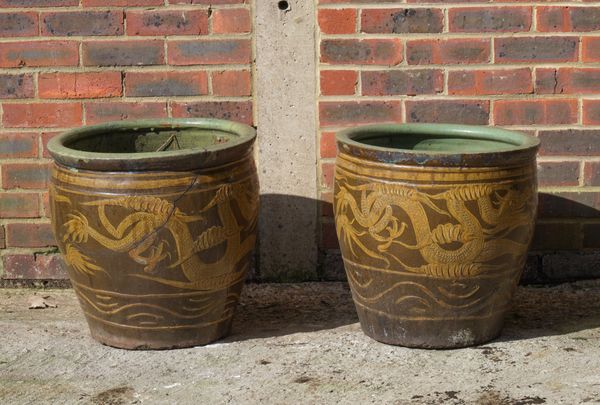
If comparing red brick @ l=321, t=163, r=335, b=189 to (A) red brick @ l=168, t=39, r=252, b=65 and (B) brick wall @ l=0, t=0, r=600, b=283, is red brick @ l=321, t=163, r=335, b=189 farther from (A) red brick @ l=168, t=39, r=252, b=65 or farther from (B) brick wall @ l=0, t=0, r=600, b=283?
(A) red brick @ l=168, t=39, r=252, b=65

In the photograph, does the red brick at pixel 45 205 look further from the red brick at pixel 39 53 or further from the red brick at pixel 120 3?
the red brick at pixel 120 3

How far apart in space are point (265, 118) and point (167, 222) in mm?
895

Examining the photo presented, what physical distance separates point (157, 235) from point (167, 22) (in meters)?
1.04

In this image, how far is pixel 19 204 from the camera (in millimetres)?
4648

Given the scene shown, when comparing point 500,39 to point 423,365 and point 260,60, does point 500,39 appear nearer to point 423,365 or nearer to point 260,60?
point 260,60

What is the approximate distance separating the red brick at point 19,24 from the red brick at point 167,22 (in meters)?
0.36

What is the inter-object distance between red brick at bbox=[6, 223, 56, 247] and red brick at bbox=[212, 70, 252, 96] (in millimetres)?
867

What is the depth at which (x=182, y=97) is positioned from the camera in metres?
4.54

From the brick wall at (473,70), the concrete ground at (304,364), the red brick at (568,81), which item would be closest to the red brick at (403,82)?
A: the brick wall at (473,70)

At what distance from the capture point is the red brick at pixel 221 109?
4.54 meters

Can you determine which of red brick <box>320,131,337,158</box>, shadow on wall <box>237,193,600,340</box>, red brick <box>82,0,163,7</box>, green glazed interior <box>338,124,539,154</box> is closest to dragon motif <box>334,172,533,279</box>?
green glazed interior <box>338,124,539,154</box>

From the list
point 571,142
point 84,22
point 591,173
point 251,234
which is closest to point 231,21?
point 84,22

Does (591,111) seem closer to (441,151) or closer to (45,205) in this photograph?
(441,151)

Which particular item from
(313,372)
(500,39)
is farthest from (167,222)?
(500,39)
